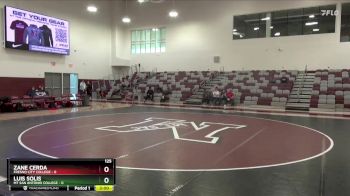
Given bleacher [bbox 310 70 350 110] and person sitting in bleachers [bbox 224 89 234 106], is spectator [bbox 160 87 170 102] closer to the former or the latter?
person sitting in bleachers [bbox 224 89 234 106]

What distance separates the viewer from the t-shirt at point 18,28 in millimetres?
16406

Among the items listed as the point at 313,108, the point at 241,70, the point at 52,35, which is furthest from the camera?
the point at 241,70

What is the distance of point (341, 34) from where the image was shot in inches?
684

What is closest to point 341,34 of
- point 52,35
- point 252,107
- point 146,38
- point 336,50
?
point 336,50

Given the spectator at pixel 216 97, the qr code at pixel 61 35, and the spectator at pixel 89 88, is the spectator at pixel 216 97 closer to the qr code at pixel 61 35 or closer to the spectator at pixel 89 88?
the spectator at pixel 89 88

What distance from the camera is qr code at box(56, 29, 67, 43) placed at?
62.5 ft

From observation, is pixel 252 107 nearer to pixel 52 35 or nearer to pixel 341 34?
pixel 341 34

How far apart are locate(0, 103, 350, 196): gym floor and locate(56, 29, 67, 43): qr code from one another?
36.8 feet

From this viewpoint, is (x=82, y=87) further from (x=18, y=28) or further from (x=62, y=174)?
(x=62, y=174)

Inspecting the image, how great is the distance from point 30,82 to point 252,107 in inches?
543

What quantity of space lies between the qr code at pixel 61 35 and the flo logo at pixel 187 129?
12.7 meters
